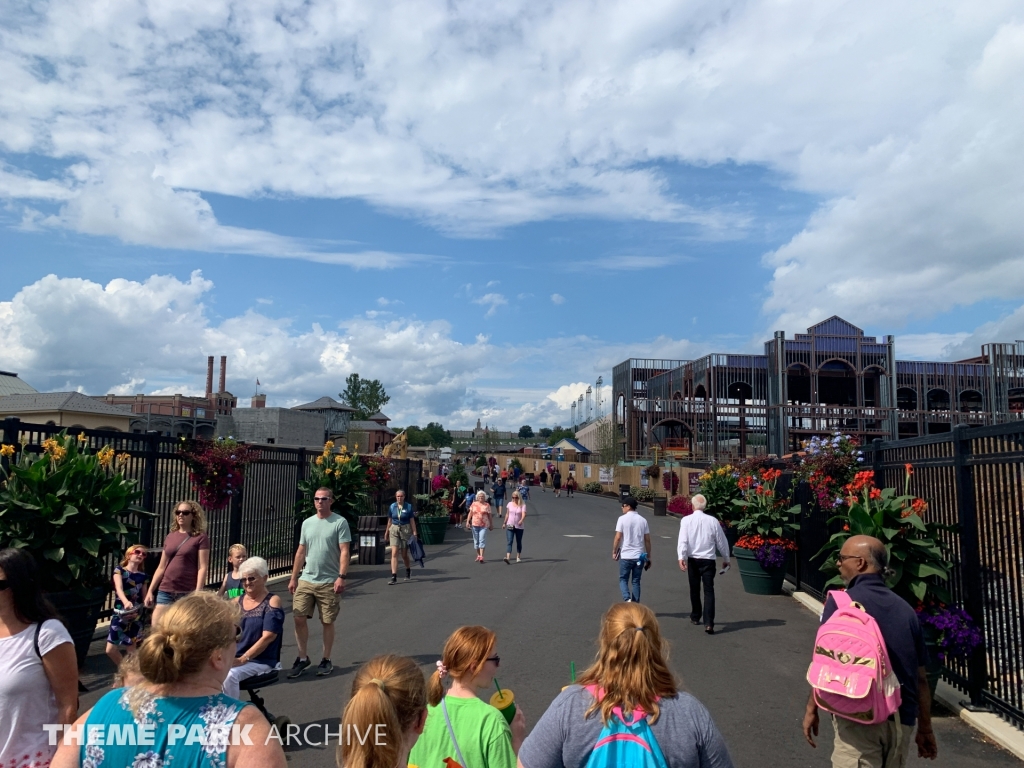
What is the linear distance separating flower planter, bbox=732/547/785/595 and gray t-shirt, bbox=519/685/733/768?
10.1 meters

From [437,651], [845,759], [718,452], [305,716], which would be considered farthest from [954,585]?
[718,452]

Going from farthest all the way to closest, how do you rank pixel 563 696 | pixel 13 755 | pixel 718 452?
pixel 718 452
pixel 13 755
pixel 563 696

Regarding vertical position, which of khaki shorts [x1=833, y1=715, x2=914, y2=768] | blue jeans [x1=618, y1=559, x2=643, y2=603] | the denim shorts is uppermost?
the denim shorts

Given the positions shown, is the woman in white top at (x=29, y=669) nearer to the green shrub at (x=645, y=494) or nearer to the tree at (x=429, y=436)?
the green shrub at (x=645, y=494)

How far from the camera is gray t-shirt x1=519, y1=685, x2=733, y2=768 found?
2486mm

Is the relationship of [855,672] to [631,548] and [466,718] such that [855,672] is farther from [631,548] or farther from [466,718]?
[631,548]

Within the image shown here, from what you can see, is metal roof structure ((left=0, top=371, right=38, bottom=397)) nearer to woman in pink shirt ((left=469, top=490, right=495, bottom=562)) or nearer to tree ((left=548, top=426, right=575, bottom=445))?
woman in pink shirt ((left=469, top=490, right=495, bottom=562))

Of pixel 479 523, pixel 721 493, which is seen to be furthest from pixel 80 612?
pixel 721 493

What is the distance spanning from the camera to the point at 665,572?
14.9m

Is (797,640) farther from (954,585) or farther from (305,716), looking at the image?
(305,716)

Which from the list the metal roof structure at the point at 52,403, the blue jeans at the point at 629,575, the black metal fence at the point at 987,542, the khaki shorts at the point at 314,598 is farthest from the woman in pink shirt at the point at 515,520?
the metal roof structure at the point at 52,403

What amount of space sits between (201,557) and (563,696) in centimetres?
516

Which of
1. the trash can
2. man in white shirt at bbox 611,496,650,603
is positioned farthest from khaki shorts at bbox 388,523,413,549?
man in white shirt at bbox 611,496,650,603

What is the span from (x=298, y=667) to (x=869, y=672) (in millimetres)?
5318
